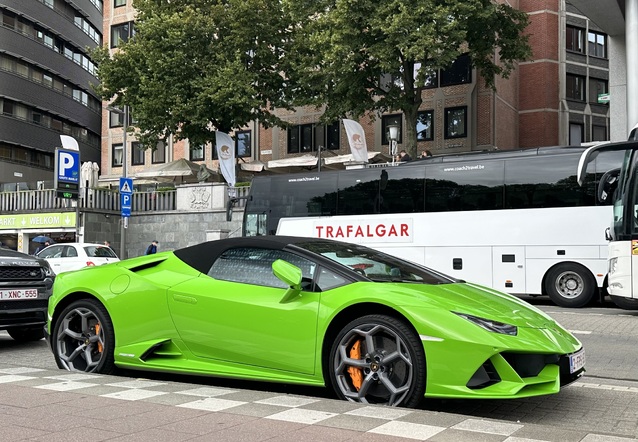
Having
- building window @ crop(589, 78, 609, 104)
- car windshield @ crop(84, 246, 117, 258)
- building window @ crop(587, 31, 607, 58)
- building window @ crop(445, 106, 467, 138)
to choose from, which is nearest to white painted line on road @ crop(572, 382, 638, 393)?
car windshield @ crop(84, 246, 117, 258)

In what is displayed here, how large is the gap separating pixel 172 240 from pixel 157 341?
1062 inches

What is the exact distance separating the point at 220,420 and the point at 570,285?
546 inches

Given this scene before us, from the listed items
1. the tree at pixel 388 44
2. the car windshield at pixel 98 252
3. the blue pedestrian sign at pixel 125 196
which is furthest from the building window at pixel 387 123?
the car windshield at pixel 98 252

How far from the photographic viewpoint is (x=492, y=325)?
4.68 m

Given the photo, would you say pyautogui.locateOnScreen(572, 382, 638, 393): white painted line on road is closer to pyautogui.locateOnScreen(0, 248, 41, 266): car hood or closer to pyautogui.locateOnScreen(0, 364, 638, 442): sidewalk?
pyautogui.locateOnScreen(0, 364, 638, 442): sidewalk

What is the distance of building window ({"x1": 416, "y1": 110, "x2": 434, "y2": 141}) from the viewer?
37.0 meters

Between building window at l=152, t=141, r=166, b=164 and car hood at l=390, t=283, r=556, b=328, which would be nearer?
car hood at l=390, t=283, r=556, b=328

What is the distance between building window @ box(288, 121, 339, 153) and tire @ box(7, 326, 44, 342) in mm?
30750

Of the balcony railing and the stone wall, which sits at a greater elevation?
the balcony railing

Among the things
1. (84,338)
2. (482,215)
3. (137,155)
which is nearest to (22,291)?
(84,338)

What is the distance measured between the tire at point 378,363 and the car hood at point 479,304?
0.32 metres

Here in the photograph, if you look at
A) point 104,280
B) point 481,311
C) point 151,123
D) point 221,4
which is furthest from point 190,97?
point 481,311

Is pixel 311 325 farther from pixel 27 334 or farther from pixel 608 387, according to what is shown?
pixel 27 334

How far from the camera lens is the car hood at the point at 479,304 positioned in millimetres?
4820
